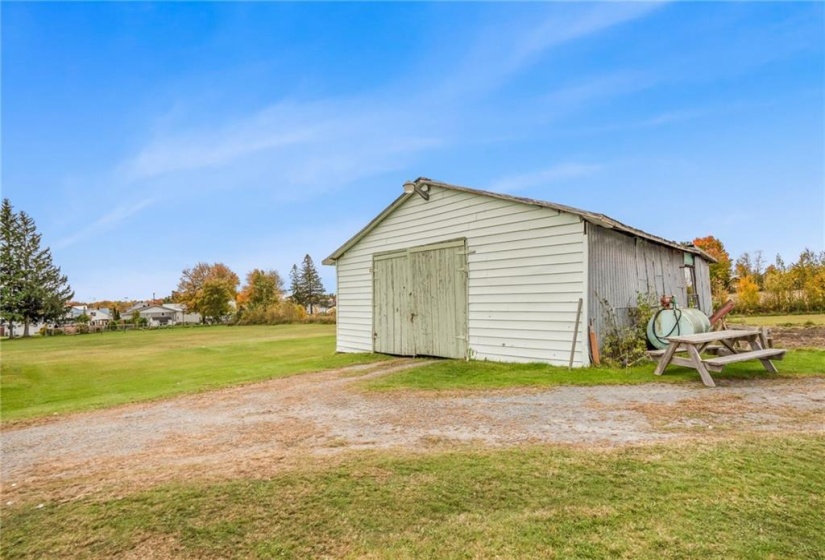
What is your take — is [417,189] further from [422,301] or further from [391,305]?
[391,305]

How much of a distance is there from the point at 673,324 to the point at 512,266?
3404 mm

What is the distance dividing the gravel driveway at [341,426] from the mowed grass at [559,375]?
498mm

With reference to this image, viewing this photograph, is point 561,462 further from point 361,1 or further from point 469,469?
point 361,1

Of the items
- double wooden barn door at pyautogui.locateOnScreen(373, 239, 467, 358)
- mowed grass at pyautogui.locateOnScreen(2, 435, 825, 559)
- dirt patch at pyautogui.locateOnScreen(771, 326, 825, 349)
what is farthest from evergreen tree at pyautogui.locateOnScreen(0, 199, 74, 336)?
dirt patch at pyautogui.locateOnScreen(771, 326, 825, 349)

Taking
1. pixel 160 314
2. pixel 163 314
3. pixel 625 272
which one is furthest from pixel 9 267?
pixel 625 272

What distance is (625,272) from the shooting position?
9.15 m

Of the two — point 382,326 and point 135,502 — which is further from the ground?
point 382,326

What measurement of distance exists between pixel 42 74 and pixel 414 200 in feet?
36.6

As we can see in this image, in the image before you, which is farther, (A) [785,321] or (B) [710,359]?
(A) [785,321]

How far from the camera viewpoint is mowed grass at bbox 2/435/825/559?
89.0 inches

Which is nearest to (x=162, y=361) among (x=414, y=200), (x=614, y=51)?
(x=414, y=200)

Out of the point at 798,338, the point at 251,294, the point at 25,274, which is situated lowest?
the point at 798,338

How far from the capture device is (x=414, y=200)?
37.1 ft

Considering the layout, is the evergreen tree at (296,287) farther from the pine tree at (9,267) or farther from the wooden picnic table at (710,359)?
the wooden picnic table at (710,359)
